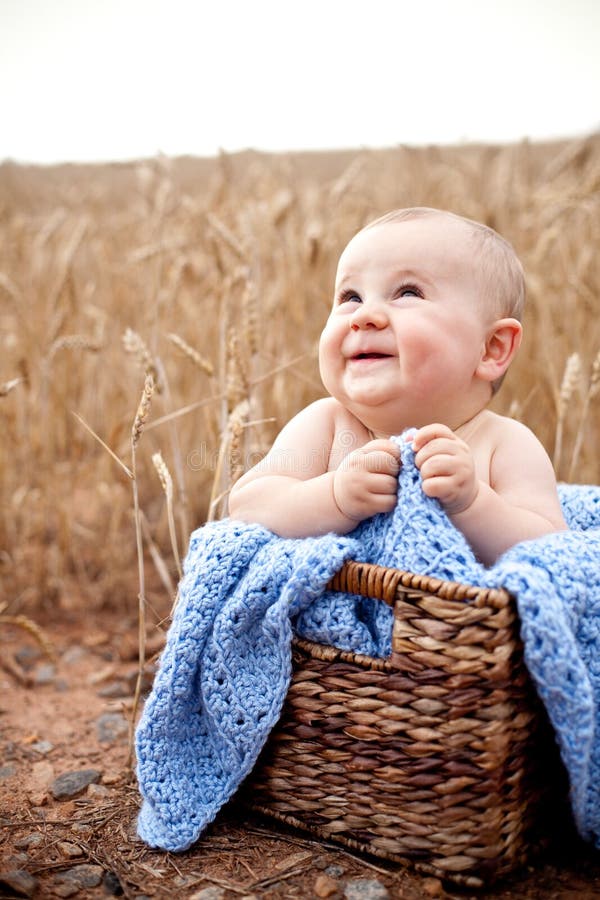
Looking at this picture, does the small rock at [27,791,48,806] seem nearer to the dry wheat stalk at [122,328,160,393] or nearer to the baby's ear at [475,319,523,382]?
the dry wheat stalk at [122,328,160,393]

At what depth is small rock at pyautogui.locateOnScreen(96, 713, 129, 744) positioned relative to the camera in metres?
1.64

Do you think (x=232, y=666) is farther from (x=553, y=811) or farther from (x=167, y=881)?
(x=553, y=811)

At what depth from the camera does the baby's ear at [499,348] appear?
1309 millimetres

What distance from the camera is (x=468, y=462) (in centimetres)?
113

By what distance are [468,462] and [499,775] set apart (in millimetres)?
403

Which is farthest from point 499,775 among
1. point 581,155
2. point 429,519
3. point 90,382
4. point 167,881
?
point 581,155

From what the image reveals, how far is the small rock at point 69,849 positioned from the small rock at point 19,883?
93 millimetres

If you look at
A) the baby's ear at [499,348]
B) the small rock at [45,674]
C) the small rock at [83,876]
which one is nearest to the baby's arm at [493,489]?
the baby's ear at [499,348]

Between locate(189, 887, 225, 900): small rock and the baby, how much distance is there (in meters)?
0.48

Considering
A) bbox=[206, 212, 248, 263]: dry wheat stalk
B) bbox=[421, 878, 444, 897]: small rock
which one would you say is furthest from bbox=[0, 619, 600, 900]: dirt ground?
bbox=[206, 212, 248, 263]: dry wheat stalk

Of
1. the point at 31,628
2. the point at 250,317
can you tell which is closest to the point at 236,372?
the point at 250,317

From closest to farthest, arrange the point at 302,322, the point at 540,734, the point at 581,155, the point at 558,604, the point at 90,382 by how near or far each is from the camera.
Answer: the point at 558,604 < the point at 540,734 < the point at 302,322 < the point at 90,382 < the point at 581,155

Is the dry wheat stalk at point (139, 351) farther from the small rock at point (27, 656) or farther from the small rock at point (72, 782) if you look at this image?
the small rock at point (27, 656)

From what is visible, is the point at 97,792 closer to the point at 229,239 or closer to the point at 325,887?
the point at 325,887
